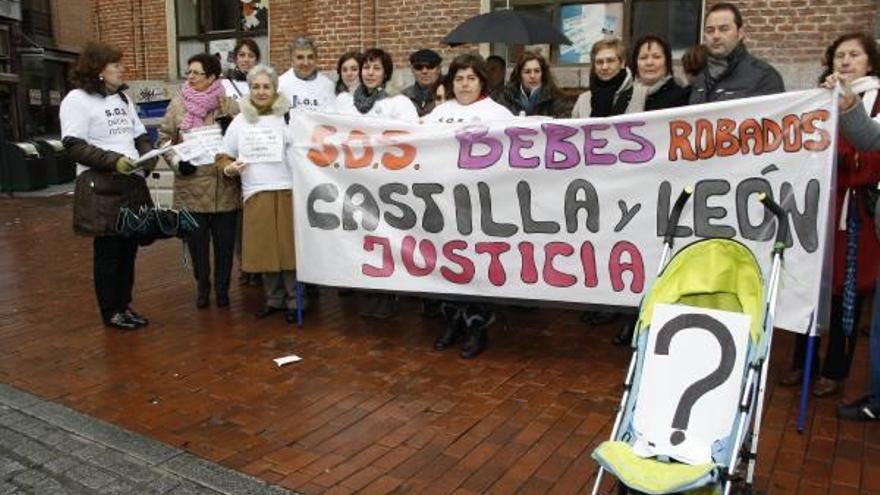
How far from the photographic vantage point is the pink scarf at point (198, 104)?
6.14 m

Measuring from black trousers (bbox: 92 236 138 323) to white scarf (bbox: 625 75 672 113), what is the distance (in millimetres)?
3712

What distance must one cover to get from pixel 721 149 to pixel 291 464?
2.81m

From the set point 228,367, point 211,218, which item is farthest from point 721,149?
point 211,218

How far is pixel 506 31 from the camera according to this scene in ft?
23.5

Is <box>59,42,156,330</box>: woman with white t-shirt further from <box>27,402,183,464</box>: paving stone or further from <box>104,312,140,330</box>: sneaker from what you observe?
<box>27,402,183,464</box>: paving stone

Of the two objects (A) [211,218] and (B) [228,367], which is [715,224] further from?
(A) [211,218]

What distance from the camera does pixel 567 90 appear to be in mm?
9297

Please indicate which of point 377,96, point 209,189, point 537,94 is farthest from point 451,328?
point 209,189

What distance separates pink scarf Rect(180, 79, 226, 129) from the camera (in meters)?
6.14

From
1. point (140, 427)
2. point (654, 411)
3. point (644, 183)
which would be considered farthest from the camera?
point (644, 183)

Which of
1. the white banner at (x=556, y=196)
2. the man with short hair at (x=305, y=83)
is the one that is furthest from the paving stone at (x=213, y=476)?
the man with short hair at (x=305, y=83)

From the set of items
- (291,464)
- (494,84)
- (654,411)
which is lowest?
(291,464)

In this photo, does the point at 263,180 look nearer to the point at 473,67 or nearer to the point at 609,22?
the point at 473,67

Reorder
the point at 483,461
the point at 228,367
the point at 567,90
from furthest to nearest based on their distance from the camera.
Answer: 1. the point at 567,90
2. the point at 228,367
3. the point at 483,461
